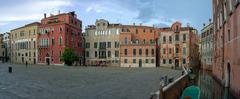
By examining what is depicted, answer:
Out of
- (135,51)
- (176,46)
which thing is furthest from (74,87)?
(135,51)

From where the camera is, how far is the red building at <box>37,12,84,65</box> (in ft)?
219

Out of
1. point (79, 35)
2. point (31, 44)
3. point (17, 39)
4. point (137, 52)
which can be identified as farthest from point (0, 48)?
point (137, 52)

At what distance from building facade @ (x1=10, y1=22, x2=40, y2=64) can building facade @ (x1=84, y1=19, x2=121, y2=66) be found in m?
13.6

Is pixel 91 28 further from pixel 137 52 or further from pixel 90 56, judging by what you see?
pixel 137 52

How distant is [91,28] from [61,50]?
1007cm

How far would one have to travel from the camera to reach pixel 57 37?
6788 centimetres

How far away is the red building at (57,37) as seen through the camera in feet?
219

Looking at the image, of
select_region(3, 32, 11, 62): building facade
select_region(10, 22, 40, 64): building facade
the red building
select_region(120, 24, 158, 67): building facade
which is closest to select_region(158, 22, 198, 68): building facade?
select_region(120, 24, 158, 67): building facade

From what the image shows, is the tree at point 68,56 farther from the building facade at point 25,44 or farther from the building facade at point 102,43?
the building facade at point 25,44

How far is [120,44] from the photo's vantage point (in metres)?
67.9

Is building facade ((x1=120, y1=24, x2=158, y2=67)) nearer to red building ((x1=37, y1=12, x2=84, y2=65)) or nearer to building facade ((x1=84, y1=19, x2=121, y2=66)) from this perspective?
building facade ((x1=84, y1=19, x2=121, y2=66))

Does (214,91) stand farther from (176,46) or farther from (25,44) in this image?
(25,44)

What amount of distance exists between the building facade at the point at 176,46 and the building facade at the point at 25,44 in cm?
3256

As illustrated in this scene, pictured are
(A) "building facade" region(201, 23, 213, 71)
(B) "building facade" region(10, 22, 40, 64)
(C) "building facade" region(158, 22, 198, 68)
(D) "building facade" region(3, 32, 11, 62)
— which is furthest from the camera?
(D) "building facade" region(3, 32, 11, 62)
